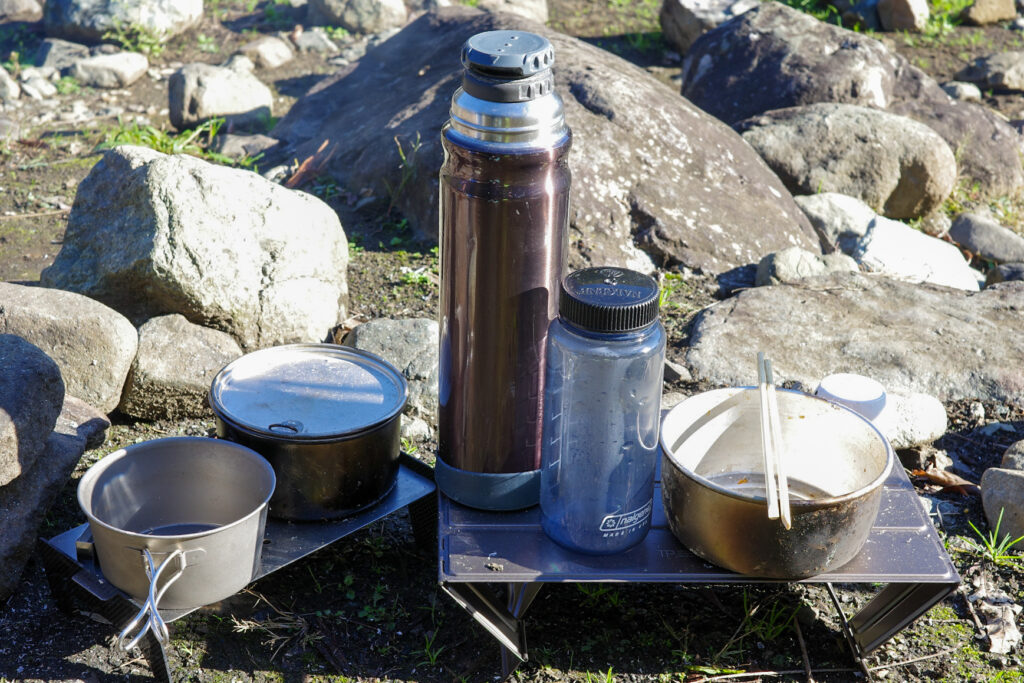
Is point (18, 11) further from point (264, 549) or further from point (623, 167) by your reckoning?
point (264, 549)

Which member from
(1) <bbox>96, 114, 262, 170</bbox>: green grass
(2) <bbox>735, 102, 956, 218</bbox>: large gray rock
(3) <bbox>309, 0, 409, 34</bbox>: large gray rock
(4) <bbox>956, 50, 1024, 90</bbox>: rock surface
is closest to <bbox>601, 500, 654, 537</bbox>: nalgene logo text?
(2) <bbox>735, 102, 956, 218</bbox>: large gray rock

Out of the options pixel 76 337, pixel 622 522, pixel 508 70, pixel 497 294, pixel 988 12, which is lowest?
pixel 988 12

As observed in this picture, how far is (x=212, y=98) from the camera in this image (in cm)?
720

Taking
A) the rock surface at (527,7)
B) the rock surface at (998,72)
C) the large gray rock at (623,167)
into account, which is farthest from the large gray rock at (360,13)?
the rock surface at (998,72)

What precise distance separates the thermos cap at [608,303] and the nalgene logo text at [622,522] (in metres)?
0.53

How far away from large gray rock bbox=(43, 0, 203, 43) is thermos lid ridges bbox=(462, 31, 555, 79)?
698 cm

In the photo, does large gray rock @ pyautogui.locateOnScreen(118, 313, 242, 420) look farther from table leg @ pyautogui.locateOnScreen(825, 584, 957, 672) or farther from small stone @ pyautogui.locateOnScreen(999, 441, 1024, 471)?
small stone @ pyautogui.locateOnScreen(999, 441, 1024, 471)

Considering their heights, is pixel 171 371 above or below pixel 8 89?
above

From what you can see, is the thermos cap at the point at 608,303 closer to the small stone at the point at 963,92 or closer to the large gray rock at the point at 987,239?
the large gray rock at the point at 987,239

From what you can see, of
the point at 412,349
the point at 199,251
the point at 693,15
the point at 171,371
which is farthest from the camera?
the point at 693,15

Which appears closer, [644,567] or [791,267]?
[644,567]

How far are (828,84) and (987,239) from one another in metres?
1.59

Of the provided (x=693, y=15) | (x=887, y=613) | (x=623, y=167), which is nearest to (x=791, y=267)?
(x=623, y=167)

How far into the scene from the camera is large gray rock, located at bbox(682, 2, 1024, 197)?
6.76 m
